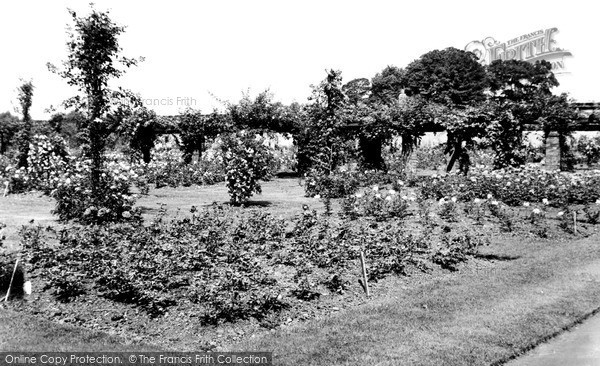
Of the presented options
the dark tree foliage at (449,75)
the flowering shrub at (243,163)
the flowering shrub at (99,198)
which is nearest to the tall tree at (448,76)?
the dark tree foliage at (449,75)

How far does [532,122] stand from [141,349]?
19509 millimetres

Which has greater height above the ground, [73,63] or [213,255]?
[73,63]

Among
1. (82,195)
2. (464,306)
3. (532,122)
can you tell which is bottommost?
(464,306)

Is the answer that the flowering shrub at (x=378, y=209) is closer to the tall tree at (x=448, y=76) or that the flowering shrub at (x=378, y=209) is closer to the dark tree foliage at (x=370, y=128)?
the dark tree foliage at (x=370, y=128)

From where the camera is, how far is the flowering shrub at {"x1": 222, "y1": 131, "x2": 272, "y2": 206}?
12672 millimetres

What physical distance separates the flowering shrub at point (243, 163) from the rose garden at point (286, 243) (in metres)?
0.04

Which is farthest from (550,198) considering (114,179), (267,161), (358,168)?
(114,179)

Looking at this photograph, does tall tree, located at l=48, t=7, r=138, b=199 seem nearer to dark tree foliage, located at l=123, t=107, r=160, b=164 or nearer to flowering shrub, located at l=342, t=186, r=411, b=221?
flowering shrub, located at l=342, t=186, r=411, b=221

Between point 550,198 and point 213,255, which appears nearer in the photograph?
point 213,255

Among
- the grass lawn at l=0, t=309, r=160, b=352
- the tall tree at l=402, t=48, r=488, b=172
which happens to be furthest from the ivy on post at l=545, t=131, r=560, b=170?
the grass lawn at l=0, t=309, r=160, b=352

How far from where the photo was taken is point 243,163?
12.7 meters

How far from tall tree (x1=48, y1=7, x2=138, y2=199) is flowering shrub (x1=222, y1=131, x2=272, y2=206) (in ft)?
9.70

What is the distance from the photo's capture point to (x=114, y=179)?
35.8ft

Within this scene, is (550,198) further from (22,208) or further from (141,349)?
(22,208)
